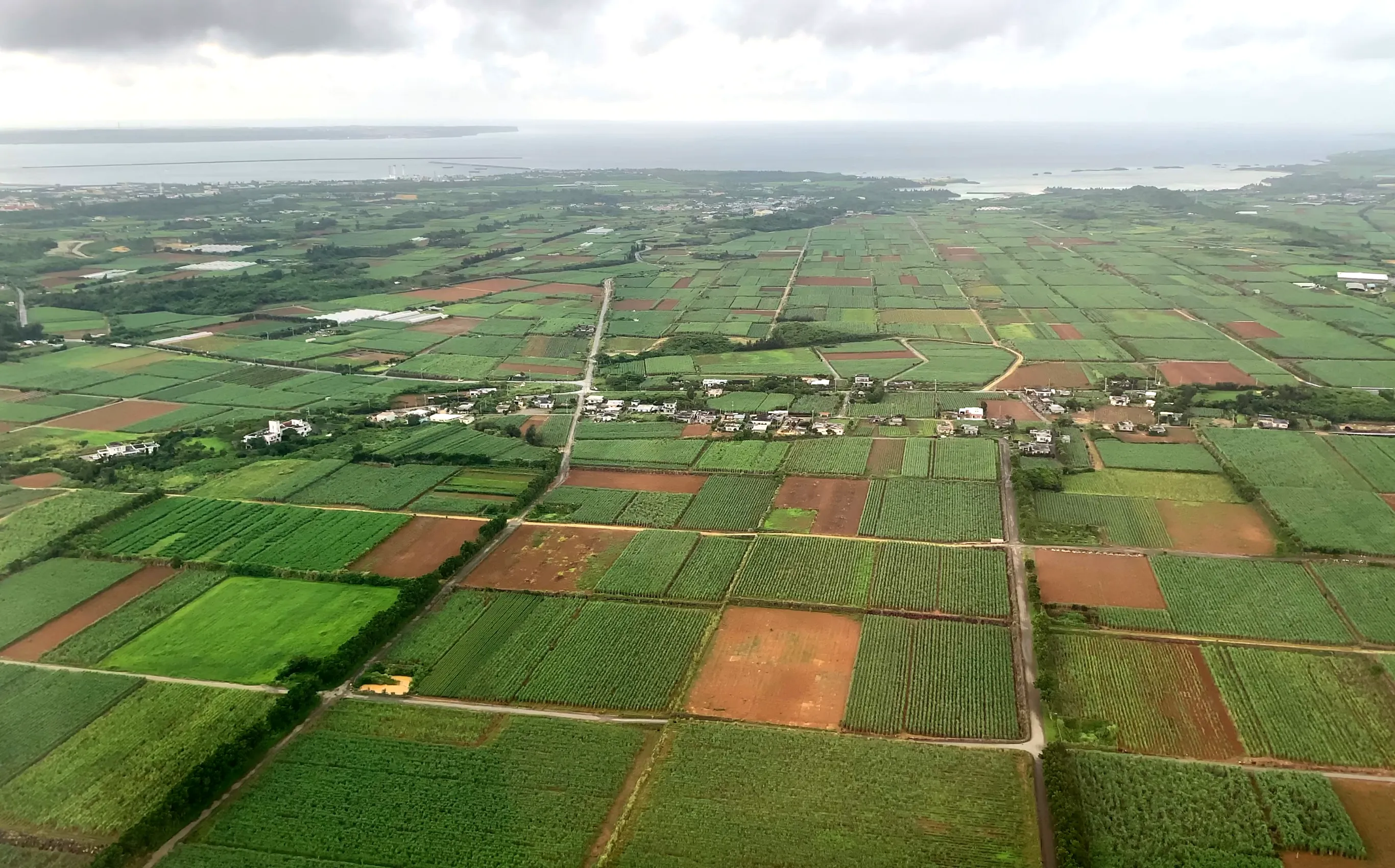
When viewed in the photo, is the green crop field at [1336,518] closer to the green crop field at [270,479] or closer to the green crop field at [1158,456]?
the green crop field at [1158,456]

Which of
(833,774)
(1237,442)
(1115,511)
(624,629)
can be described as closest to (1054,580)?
(1115,511)

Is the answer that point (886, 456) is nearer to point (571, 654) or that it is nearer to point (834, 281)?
point (571, 654)

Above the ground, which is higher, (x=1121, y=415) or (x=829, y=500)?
(x=1121, y=415)

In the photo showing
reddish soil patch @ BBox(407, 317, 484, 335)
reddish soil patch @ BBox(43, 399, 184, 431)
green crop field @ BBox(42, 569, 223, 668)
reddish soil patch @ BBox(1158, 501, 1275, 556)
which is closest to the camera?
green crop field @ BBox(42, 569, 223, 668)

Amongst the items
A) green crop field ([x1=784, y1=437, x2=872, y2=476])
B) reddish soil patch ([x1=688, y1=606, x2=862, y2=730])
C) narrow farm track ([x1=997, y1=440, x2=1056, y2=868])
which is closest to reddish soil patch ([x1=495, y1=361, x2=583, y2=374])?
green crop field ([x1=784, y1=437, x2=872, y2=476])

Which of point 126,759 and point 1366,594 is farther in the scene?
point 1366,594

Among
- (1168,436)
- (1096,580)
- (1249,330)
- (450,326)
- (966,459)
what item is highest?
(1249,330)

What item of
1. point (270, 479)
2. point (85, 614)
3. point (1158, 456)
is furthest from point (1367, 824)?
point (270, 479)

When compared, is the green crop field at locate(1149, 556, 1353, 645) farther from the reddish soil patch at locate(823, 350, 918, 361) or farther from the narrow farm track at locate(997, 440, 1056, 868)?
the reddish soil patch at locate(823, 350, 918, 361)
